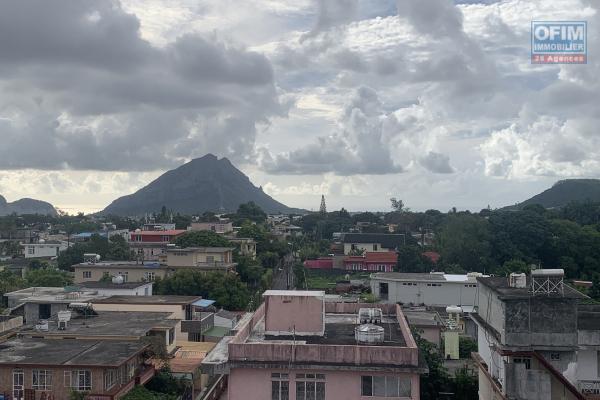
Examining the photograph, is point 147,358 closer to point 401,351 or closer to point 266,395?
point 266,395

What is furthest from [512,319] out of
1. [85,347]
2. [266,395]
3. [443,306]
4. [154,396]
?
[443,306]

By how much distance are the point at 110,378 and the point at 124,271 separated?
95.3 feet

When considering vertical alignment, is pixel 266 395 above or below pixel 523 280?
below

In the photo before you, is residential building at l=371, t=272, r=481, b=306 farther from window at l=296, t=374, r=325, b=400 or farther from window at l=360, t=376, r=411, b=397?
window at l=296, t=374, r=325, b=400

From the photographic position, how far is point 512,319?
47.5 feet

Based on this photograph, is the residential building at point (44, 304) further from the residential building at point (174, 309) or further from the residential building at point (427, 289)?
the residential building at point (427, 289)

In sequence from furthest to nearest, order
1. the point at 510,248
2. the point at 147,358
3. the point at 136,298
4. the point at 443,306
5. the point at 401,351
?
the point at 510,248, the point at 443,306, the point at 136,298, the point at 147,358, the point at 401,351

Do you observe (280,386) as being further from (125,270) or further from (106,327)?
(125,270)

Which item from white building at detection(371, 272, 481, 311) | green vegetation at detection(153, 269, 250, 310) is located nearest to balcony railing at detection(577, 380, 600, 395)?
green vegetation at detection(153, 269, 250, 310)

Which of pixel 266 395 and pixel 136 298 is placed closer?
pixel 266 395

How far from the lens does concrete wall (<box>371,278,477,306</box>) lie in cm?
4569

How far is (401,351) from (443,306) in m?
33.1

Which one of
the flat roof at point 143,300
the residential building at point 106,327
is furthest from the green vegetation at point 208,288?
the residential building at point 106,327

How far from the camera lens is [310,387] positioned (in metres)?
14.2
